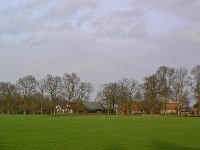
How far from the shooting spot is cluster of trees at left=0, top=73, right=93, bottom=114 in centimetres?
13012

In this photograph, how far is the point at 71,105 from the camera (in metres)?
132

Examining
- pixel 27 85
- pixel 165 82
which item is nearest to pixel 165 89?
pixel 165 82

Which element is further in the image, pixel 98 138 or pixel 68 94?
pixel 68 94

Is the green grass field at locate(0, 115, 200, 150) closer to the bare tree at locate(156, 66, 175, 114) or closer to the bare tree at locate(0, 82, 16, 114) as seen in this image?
the bare tree at locate(156, 66, 175, 114)

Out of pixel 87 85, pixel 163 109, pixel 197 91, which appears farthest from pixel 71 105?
pixel 197 91

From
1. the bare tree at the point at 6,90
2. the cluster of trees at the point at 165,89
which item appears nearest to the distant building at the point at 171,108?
the cluster of trees at the point at 165,89

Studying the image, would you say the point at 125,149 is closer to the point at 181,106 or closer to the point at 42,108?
the point at 181,106

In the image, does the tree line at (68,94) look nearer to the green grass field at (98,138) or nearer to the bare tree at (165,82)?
the bare tree at (165,82)

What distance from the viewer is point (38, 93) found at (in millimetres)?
133625

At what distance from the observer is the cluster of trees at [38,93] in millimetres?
130125

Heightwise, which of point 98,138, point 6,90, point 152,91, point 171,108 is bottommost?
point 98,138

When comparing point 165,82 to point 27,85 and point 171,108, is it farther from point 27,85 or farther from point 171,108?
point 27,85

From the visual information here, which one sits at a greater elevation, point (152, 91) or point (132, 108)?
point (152, 91)

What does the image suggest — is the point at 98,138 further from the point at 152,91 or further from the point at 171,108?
the point at 171,108
